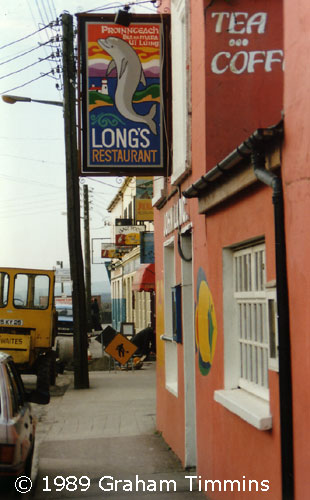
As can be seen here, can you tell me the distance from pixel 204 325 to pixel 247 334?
1.33 m

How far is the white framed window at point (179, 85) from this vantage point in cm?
903

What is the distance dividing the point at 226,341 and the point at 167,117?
364 centimetres

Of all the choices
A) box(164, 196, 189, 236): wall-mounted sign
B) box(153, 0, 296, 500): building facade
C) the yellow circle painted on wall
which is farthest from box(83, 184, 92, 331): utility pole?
the yellow circle painted on wall

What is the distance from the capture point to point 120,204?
4425cm

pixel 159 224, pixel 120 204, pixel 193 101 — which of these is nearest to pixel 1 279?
pixel 159 224

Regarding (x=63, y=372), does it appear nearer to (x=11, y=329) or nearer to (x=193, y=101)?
(x=11, y=329)

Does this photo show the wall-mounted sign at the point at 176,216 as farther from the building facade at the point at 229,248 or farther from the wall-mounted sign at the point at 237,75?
the wall-mounted sign at the point at 237,75

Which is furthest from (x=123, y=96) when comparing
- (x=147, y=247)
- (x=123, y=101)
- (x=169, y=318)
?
(x=147, y=247)

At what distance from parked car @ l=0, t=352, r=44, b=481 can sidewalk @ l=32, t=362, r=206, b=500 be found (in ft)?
3.68

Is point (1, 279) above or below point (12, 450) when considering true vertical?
above

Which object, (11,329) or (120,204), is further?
(120,204)

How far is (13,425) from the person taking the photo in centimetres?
646

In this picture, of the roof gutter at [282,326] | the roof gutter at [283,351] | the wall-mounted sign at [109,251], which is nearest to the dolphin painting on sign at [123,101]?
the roof gutter at [282,326]

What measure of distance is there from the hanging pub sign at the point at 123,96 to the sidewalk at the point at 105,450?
3.69 metres
